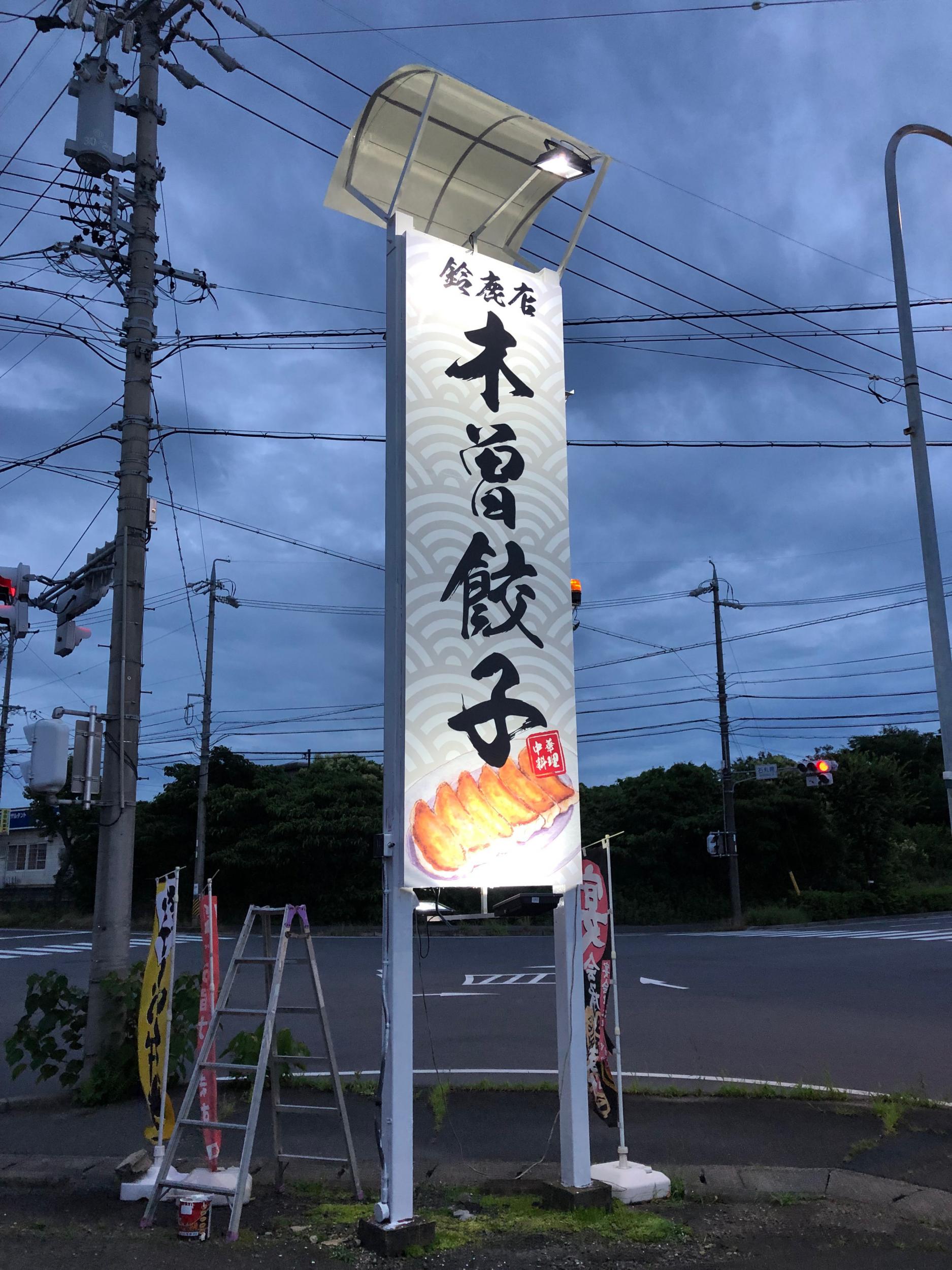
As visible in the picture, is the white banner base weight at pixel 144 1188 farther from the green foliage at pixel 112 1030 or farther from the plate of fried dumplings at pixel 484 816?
the plate of fried dumplings at pixel 484 816

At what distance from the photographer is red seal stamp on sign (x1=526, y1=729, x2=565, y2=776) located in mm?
6266

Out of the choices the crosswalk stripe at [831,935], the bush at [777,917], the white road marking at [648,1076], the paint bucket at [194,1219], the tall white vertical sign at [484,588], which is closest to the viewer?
the paint bucket at [194,1219]

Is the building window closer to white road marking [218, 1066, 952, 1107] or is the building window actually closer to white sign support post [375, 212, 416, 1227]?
white road marking [218, 1066, 952, 1107]

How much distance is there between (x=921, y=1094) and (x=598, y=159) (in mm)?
7895

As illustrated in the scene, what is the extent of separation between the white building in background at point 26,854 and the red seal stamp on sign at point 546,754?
160 feet

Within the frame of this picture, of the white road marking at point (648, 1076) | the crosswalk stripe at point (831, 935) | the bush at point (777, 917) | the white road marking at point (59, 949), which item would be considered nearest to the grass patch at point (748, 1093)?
the white road marking at point (648, 1076)

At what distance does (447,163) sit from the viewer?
7.06 meters

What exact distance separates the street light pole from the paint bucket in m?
6.08

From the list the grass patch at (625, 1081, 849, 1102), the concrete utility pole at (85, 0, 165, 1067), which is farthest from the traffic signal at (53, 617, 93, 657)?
the grass patch at (625, 1081, 849, 1102)

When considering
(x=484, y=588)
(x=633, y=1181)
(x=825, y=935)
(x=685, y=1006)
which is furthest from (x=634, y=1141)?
(x=825, y=935)

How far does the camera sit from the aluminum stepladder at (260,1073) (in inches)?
216

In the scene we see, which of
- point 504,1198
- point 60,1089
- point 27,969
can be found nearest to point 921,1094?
point 504,1198

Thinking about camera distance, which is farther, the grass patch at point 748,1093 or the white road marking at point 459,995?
the white road marking at point 459,995

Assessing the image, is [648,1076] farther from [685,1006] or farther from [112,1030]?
[112,1030]
